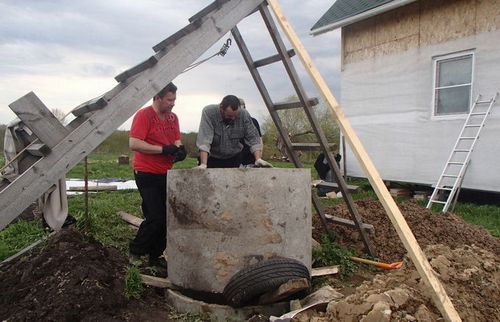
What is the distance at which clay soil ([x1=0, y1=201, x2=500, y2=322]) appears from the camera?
3271 mm

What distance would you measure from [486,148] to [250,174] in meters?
6.77

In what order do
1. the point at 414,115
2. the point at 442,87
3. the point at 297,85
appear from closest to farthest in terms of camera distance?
the point at 297,85 → the point at 442,87 → the point at 414,115

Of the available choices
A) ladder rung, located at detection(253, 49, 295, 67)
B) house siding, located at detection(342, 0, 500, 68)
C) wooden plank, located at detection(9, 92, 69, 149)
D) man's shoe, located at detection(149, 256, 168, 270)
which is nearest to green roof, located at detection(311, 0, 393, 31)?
house siding, located at detection(342, 0, 500, 68)

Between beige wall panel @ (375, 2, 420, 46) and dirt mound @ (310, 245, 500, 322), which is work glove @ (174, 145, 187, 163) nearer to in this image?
dirt mound @ (310, 245, 500, 322)

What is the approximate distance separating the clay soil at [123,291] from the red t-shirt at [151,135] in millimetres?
988

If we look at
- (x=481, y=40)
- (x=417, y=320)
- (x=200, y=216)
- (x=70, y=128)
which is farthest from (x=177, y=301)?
(x=481, y=40)

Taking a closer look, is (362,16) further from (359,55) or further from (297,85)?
(297,85)

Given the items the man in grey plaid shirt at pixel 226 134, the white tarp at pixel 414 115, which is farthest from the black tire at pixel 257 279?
the white tarp at pixel 414 115

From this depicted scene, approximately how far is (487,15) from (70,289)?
864 centimetres

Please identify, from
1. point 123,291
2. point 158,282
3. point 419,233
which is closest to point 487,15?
point 419,233

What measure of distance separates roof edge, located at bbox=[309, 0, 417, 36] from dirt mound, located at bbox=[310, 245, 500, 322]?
22.0ft

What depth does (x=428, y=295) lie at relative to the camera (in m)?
3.48

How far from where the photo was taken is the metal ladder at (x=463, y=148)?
8.62 m

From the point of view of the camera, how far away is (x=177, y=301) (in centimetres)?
405
